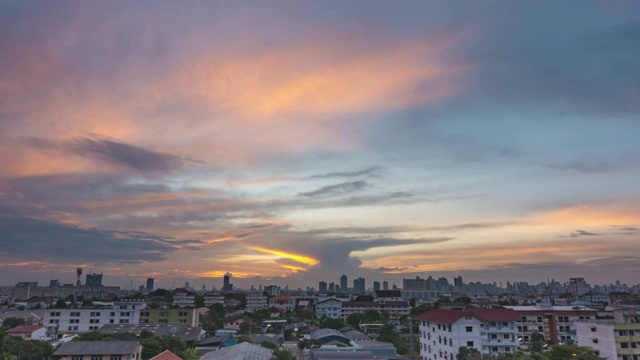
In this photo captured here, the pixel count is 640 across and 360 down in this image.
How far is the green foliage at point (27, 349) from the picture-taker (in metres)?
52.2

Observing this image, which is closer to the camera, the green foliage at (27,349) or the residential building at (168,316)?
the green foliage at (27,349)

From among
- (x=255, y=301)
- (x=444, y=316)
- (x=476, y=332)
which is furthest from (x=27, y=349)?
(x=255, y=301)

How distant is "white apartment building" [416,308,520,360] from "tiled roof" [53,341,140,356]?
128 feet

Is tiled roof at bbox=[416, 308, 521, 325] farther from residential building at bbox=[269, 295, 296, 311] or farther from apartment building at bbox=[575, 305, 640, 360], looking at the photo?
residential building at bbox=[269, 295, 296, 311]

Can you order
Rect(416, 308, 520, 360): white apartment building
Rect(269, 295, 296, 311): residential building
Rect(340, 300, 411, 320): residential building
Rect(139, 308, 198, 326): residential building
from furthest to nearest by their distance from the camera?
Rect(269, 295, 296, 311): residential building, Rect(340, 300, 411, 320): residential building, Rect(139, 308, 198, 326): residential building, Rect(416, 308, 520, 360): white apartment building

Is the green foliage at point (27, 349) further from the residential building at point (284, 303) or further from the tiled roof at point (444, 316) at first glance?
the residential building at point (284, 303)

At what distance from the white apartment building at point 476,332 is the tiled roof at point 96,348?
128ft

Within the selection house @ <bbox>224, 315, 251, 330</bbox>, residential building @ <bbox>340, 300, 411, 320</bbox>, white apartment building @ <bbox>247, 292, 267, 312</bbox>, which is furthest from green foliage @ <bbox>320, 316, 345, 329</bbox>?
white apartment building @ <bbox>247, 292, 267, 312</bbox>

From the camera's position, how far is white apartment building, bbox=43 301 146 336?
8600cm

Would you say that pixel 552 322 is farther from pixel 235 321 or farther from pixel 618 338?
pixel 235 321

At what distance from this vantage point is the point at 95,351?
167ft

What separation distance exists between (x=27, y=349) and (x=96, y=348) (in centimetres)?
896

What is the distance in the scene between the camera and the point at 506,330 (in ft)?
187

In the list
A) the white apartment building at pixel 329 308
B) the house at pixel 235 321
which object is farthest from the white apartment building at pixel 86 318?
the white apartment building at pixel 329 308
